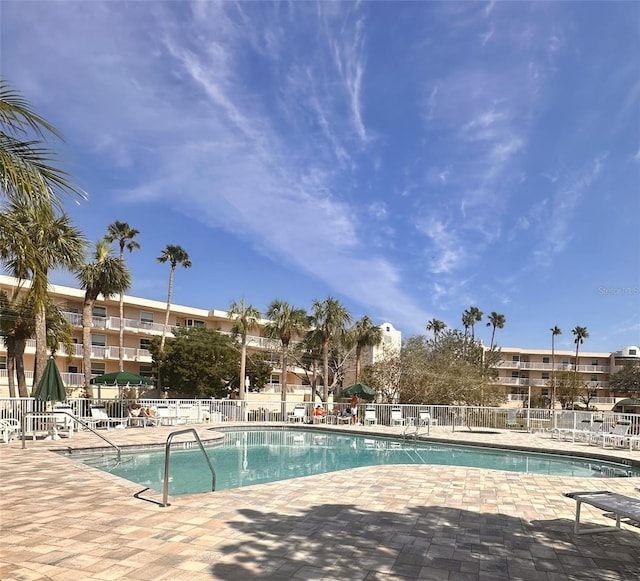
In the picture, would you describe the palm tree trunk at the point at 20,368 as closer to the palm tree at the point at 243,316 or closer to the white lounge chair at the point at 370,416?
the palm tree at the point at 243,316

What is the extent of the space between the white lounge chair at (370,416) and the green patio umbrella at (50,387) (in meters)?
12.7

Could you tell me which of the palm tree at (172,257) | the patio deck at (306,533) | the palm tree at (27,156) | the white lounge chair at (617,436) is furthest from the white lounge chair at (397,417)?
the palm tree at (172,257)

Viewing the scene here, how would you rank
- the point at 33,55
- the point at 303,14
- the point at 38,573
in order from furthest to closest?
the point at 303,14 → the point at 33,55 → the point at 38,573

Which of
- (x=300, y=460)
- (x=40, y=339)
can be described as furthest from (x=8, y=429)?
(x=300, y=460)

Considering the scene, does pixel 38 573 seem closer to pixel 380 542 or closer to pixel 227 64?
pixel 380 542

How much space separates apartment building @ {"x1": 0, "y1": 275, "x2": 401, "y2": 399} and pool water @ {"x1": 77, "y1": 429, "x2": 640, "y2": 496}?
17.8m

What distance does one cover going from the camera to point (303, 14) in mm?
10672

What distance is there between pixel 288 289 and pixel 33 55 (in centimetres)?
2497

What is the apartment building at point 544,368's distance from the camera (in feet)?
179

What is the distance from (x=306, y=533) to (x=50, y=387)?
10266 mm

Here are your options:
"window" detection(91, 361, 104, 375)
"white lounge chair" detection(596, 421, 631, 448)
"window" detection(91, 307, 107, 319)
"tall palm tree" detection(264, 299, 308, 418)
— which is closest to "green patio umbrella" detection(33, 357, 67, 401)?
"white lounge chair" detection(596, 421, 631, 448)

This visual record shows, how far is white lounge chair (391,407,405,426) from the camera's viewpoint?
2114 cm

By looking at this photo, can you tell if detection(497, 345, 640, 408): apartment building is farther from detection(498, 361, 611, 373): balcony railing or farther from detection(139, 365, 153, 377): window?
detection(139, 365, 153, 377): window

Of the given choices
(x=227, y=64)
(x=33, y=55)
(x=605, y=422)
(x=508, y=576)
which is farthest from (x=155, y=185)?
(x=605, y=422)
